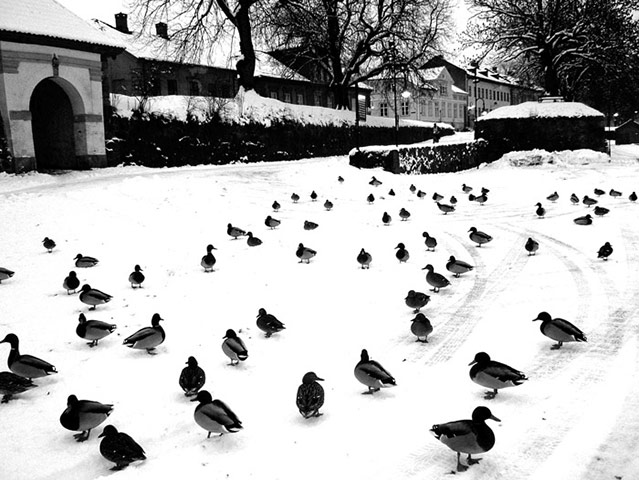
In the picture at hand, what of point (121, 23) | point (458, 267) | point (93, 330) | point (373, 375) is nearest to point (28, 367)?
point (93, 330)

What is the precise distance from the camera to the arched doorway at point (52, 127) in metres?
24.2

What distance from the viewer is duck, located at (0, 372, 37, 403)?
6.82 metres

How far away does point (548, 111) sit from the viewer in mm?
35969

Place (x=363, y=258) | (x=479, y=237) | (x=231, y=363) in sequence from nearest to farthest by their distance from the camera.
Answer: (x=231, y=363)
(x=363, y=258)
(x=479, y=237)

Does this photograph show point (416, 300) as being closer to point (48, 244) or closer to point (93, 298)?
point (93, 298)

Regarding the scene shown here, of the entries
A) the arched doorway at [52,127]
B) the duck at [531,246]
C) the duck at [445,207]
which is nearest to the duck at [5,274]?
the duck at [531,246]

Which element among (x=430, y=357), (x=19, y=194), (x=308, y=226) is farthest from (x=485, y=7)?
(x=430, y=357)

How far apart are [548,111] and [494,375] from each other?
33.5m

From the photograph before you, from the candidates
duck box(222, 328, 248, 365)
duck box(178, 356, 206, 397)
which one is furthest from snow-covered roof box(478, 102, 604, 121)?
duck box(178, 356, 206, 397)

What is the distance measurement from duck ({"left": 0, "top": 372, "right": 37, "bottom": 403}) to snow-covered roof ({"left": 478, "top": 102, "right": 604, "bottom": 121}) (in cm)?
3517

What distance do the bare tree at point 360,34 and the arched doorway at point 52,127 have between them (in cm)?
1562

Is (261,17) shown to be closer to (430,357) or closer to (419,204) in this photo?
(419,204)

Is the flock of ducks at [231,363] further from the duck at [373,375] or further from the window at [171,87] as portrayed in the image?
the window at [171,87]

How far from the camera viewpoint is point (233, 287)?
11625 millimetres
